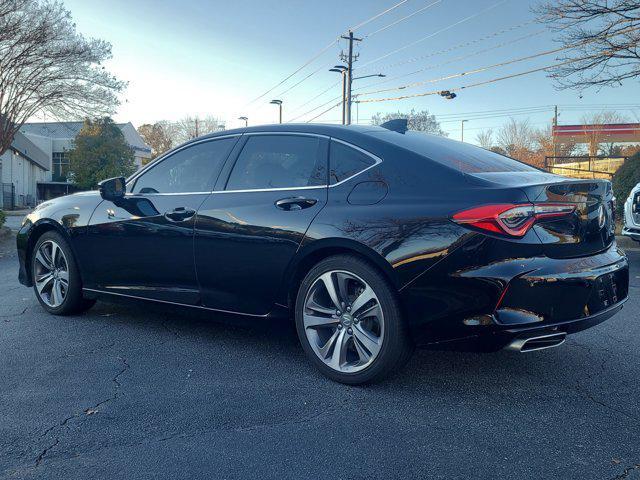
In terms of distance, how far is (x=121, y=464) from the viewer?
8.21ft

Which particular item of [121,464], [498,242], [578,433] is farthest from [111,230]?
[578,433]

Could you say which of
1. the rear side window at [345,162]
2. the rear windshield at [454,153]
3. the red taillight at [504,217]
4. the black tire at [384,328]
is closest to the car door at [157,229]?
the rear side window at [345,162]

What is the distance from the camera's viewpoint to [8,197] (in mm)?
42625

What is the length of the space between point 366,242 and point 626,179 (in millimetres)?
12804

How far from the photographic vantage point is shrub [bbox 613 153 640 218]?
13.6 metres

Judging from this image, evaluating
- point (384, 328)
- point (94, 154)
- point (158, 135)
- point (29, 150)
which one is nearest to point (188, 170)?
point (384, 328)

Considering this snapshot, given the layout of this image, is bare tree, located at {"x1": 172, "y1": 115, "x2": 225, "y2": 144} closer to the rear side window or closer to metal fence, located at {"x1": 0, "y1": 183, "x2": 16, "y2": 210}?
metal fence, located at {"x1": 0, "y1": 183, "x2": 16, "y2": 210}

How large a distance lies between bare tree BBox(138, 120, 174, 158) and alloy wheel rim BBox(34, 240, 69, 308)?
86.0 meters

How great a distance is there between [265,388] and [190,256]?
3.81 feet

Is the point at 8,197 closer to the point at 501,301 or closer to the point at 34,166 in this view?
the point at 34,166

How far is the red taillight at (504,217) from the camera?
2945 mm

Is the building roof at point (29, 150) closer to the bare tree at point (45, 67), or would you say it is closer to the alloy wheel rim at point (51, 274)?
the bare tree at point (45, 67)

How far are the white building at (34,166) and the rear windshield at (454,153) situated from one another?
37.6 m

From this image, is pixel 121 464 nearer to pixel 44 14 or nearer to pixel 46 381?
pixel 46 381
